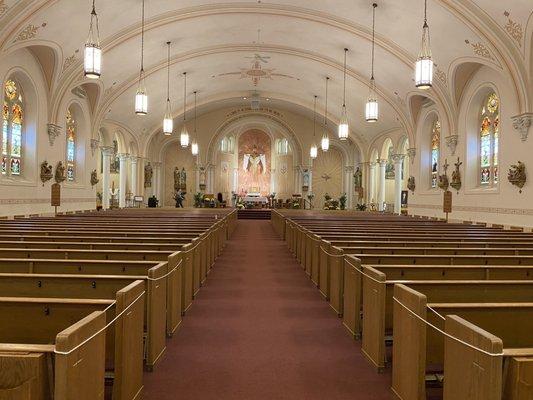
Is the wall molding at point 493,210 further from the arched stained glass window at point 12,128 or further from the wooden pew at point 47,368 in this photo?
the arched stained glass window at point 12,128

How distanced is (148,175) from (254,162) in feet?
27.8

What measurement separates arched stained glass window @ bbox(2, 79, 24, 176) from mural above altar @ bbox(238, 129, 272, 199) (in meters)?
19.8

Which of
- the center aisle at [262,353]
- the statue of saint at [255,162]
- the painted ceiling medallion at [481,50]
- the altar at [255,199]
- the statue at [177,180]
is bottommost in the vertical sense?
the center aisle at [262,353]

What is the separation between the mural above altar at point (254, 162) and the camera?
3379 cm

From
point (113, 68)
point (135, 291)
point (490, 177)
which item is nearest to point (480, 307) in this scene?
point (135, 291)

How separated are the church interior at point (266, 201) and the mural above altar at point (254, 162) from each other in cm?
11

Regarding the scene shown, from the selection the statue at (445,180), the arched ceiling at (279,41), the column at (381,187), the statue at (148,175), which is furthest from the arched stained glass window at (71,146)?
the column at (381,187)

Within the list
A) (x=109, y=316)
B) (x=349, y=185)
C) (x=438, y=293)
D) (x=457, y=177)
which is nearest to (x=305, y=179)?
(x=349, y=185)

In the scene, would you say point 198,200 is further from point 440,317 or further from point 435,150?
point 440,317

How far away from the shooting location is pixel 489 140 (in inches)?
590

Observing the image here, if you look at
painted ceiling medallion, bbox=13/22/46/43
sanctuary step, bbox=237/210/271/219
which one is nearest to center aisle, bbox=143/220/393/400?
painted ceiling medallion, bbox=13/22/46/43

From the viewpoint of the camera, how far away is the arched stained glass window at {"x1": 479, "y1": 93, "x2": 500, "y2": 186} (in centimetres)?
1452

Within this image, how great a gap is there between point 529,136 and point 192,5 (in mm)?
10020

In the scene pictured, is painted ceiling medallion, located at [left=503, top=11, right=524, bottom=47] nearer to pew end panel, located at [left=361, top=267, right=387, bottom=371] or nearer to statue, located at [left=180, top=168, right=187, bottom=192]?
pew end panel, located at [left=361, top=267, right=387, bottom=371]
